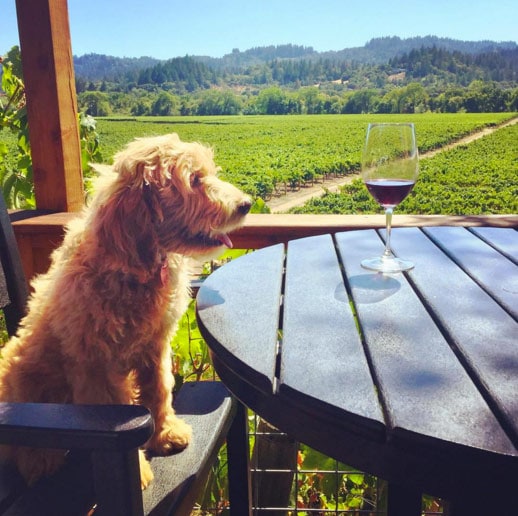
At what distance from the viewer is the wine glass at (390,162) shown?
1.33m

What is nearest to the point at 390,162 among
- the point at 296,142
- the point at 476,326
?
the point at 476,326

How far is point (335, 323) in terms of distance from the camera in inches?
40.4

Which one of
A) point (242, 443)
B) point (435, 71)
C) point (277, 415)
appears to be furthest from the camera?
point (435, 71)

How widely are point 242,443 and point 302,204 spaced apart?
1452cm

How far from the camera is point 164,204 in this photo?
158 cm

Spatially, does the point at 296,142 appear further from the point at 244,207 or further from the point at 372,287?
the point at 372,287

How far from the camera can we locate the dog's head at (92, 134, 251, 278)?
1.47 metres

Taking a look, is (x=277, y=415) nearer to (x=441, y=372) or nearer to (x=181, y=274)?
(x=441, y=372)

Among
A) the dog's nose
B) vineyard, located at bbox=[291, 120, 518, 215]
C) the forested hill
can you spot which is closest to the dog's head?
the dog's nose

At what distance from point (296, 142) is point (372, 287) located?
827 inches

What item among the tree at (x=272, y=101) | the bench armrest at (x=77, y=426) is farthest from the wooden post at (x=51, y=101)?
the tree at (x=272, y=101)

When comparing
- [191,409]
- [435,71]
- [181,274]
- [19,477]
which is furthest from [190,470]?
[435,71]

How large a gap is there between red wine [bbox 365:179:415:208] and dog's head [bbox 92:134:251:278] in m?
0.50

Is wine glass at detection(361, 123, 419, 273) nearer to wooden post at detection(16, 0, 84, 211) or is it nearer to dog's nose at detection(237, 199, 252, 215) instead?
dog's nose at detection(237, 199, 252, 215)
